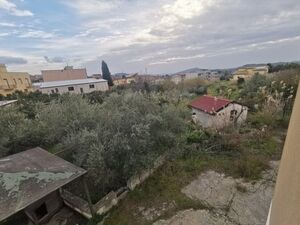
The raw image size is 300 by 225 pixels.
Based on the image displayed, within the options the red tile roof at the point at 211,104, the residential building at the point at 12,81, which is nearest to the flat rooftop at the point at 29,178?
the red tile roof at the point at 211,104

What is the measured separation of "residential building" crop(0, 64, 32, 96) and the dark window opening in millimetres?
30974

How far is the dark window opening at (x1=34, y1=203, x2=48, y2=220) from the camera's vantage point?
17.9 ft

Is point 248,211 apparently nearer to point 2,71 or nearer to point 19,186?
point 19,186

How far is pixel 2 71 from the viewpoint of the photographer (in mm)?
29609

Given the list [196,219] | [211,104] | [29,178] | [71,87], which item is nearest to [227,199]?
[196,219]

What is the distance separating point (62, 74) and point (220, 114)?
1740 inches

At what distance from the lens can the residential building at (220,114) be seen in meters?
11.3

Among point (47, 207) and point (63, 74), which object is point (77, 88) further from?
point (47, 207)

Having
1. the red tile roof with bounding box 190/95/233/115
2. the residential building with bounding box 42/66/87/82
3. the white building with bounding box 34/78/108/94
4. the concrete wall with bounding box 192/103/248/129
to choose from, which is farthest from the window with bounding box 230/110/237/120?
the residential building with bounding box 42/66/87/82

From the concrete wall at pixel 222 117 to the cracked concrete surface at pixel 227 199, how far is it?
14.1ft

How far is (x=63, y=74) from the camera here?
4631 centimetres

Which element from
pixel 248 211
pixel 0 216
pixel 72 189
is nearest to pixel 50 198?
pixel 72 189

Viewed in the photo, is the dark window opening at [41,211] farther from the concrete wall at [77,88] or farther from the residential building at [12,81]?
the residential building at [12,81]

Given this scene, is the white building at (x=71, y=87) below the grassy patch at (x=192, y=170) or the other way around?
the other way around
